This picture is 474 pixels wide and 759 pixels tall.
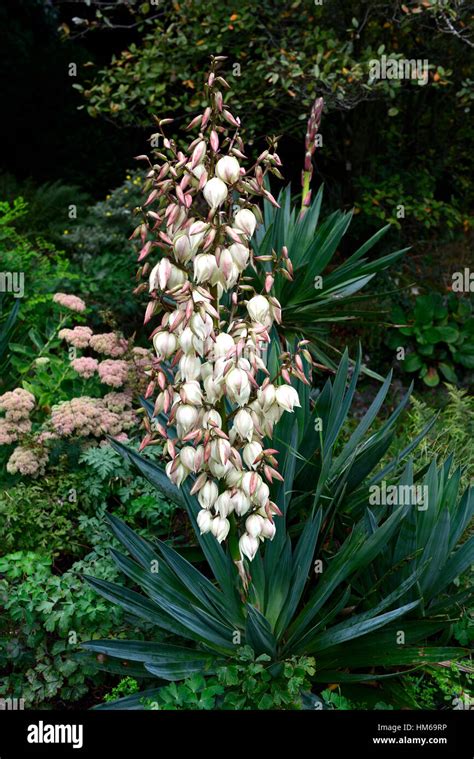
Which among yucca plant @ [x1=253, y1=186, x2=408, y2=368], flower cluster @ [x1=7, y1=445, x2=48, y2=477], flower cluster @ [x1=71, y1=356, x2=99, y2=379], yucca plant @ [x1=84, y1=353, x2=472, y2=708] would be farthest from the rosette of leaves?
flower cluster @ [x1=7, y1=445, x2=48, y2=477]

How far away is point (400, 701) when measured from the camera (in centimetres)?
284

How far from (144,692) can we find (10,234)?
4.20 meters

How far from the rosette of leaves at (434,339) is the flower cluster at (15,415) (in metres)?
3.21

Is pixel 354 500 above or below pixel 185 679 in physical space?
above

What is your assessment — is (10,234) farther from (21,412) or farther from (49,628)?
(49,628)

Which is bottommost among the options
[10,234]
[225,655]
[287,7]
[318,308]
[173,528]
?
[225,655]

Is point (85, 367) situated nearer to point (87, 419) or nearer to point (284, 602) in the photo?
point (87, 419)

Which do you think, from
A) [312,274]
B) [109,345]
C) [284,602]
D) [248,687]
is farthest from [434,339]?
[248,687]

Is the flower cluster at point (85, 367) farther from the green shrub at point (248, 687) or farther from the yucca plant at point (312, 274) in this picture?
the green shrub at point (248, 687)

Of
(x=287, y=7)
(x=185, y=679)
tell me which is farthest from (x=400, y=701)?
(x=287, y=7)

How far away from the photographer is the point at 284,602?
2902 millimetres

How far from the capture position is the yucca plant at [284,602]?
2.76 m

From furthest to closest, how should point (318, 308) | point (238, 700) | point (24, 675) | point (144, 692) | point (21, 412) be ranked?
point (318, 308)
point (21, 412)
point (24, 675)
point (144, 692)
point (238, 700)

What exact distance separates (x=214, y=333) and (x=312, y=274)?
88.2 inches
